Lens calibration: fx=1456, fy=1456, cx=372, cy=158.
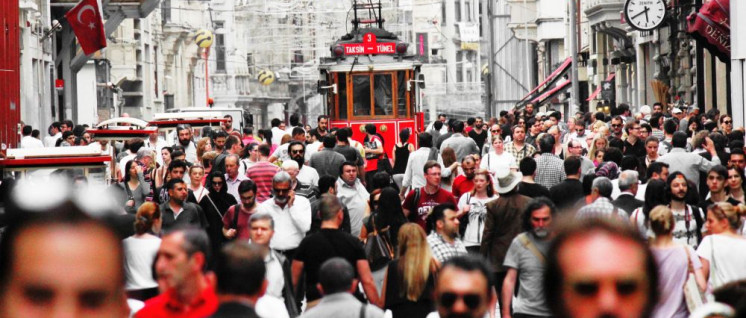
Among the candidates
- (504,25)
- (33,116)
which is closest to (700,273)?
(33,116)

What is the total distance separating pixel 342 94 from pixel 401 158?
9417mm

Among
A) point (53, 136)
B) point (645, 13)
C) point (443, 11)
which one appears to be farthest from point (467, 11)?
point (53, 136)

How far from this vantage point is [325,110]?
2867 cm

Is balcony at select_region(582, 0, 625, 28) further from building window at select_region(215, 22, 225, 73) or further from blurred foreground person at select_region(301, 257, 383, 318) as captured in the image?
building window at select_region(215, 22, 225, 73)

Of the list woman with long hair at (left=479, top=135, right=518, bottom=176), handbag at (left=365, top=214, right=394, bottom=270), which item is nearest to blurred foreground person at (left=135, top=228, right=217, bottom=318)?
handbag at (left=365, top=214, right=394, bottom=270)

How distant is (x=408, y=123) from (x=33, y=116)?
11941mm

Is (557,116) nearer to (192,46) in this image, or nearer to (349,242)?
(349,242)

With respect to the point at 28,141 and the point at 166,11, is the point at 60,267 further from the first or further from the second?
the point at 166,11

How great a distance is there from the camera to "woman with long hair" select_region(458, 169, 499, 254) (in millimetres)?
11289

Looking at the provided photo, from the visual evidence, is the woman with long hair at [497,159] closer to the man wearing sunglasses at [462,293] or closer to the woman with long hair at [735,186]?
the woman with long hair at [735,186]

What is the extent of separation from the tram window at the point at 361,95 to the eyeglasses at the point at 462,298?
25.4 m

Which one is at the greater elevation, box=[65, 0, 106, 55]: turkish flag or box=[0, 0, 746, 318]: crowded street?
box=[65, 0, 106, 55]: turkish flag

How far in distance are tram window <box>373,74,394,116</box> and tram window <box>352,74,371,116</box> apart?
0.16 metres

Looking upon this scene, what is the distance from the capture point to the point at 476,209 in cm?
1147
